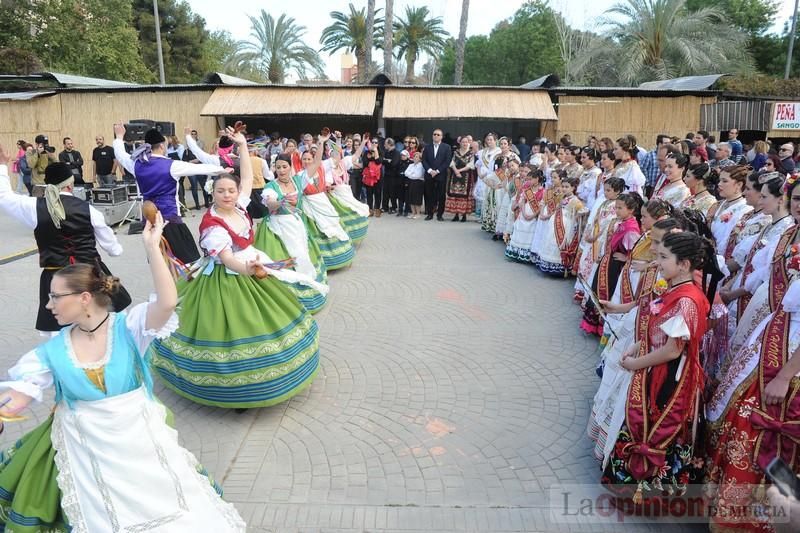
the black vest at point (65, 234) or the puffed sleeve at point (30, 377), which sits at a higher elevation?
the black vest at point (65, 234)

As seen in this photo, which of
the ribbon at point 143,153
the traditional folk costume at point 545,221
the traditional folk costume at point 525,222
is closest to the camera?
the ribbon at point 143,153

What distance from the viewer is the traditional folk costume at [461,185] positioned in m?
12.4

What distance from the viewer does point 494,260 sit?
901 cm

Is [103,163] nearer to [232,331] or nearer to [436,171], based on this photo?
[436,171]

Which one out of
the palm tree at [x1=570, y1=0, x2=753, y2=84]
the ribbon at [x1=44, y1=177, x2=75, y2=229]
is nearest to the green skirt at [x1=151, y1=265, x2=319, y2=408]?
the ribbon at [x1=44, y1=177, x2=75, y2=229]

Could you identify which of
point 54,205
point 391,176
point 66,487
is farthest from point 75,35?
point 66,487

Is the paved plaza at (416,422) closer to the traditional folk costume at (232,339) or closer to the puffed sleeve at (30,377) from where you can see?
the traditional folk costume at (232,339)

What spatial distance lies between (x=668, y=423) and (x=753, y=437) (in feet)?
1.25

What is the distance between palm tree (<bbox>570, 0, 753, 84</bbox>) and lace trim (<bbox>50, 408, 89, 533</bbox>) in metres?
25.2

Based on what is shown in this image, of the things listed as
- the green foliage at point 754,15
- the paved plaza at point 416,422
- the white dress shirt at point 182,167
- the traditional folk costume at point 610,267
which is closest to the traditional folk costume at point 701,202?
the traditional folk costume at point 610,267

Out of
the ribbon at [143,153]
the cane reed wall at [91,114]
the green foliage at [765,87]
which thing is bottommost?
the ribbon at [143,153]

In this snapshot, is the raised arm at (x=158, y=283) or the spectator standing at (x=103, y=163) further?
the spectator standing at (x=103, y=163)

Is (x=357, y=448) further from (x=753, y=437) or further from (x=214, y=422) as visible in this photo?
(x=753, y=437)

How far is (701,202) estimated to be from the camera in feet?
18.5
